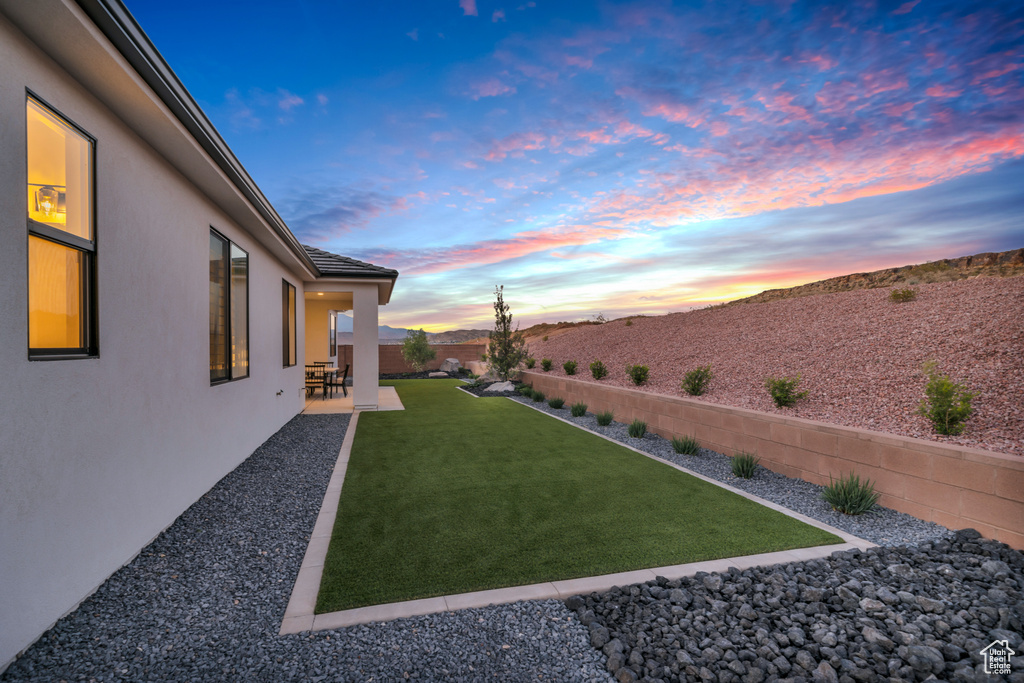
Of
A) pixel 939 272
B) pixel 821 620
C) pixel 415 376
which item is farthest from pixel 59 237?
pixel 415 376

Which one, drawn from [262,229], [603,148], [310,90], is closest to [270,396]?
[262,229]

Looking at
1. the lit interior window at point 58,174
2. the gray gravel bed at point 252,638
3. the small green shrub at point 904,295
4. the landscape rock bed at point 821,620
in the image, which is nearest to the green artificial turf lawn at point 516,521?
the gray gravel bed at point 252,638

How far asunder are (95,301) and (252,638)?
2244mm

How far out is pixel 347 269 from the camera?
32.1ft

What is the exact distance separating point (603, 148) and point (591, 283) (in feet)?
33.0

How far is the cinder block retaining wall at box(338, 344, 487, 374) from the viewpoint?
2034 centimetres

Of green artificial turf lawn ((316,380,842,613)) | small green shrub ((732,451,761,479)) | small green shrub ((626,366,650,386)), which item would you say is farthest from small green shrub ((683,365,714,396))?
small green shrub ((732,451,761,479))

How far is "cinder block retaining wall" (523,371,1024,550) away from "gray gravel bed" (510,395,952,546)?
0.38ft

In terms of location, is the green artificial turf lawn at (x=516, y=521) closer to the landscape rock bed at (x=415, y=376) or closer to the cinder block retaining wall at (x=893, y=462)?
the cinder block retaining wall at (x=893, y=462)

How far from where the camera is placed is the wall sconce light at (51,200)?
7.79 ft

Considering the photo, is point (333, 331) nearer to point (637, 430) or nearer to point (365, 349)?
point (365, 349)

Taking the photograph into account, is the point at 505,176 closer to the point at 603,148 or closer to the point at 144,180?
the point at 603,148

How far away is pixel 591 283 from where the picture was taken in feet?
62.1

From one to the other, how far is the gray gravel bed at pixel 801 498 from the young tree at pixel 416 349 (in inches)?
587
